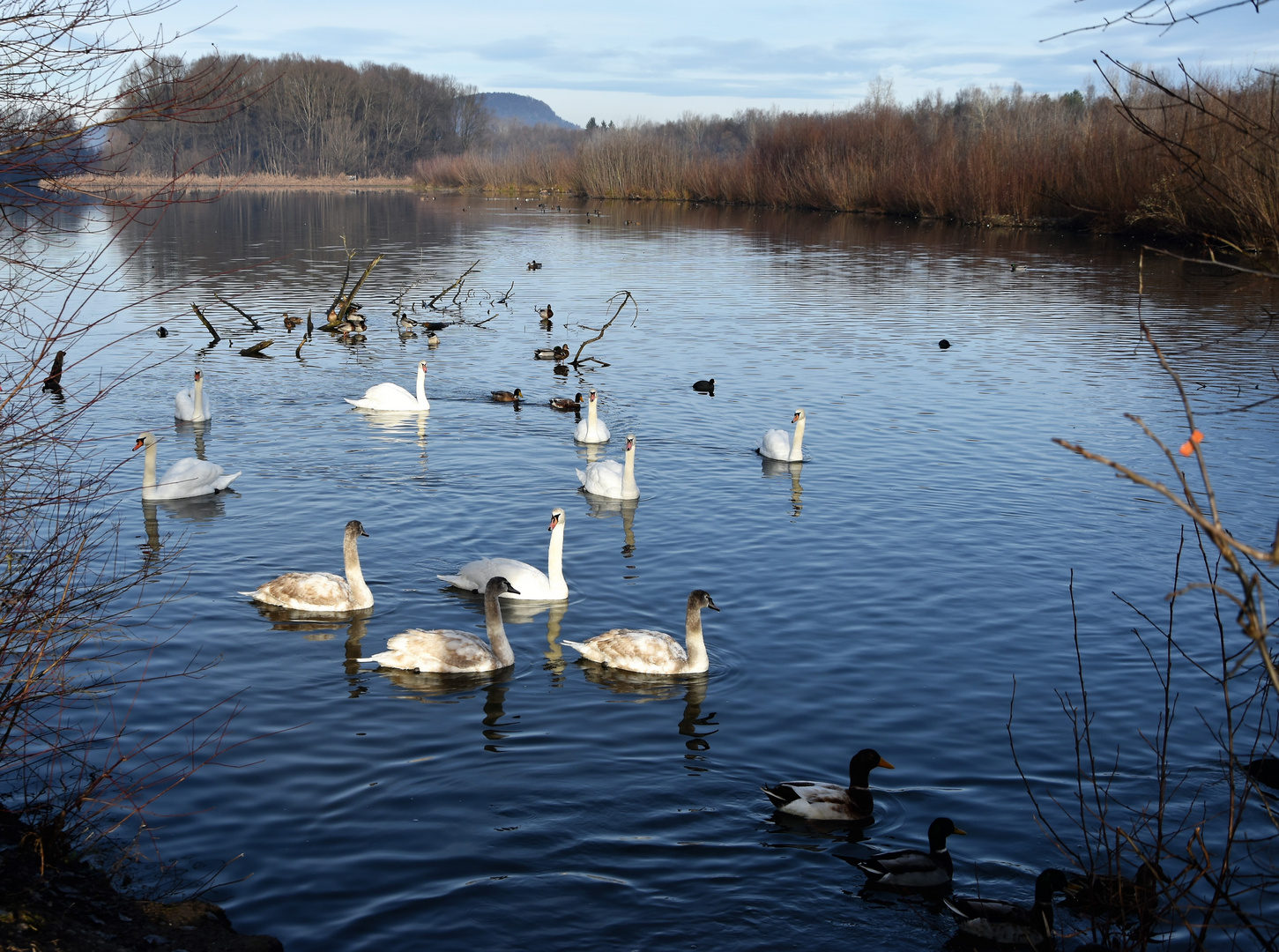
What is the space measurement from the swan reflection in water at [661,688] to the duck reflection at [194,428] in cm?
1047

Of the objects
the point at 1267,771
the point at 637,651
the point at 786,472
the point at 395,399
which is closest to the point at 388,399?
the point at 395,399

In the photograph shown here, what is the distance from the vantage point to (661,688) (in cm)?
966

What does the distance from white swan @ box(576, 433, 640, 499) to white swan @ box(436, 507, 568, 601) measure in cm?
334

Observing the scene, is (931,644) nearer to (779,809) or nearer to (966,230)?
(779,809)

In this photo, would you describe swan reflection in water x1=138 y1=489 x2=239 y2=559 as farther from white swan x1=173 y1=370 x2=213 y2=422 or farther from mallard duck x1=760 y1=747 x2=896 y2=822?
mallard duck x1=760 y1=747 x2=896 y2=822

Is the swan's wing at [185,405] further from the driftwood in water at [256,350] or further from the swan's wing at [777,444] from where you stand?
the swan's wing at [777,444]

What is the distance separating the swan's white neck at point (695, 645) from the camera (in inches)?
384

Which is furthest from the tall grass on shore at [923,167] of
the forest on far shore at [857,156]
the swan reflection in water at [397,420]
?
the swan reflection in water at [397,420]

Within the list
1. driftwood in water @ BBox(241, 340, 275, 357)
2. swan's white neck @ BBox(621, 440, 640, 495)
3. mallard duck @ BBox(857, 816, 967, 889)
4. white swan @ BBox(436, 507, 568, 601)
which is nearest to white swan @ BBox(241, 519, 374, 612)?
white swan @ BBox(436, 507, 568, 601)

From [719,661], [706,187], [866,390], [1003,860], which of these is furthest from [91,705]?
[706,187]

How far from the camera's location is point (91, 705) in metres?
8.91

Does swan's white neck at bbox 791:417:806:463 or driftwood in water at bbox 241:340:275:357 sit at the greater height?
driftwood in water at bbox 241:340:275:357

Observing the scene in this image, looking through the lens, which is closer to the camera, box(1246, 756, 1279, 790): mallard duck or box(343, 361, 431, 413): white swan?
box(1246, 756, 1279, 790): mallard duck

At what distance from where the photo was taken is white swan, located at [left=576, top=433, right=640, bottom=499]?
48.6 ft
